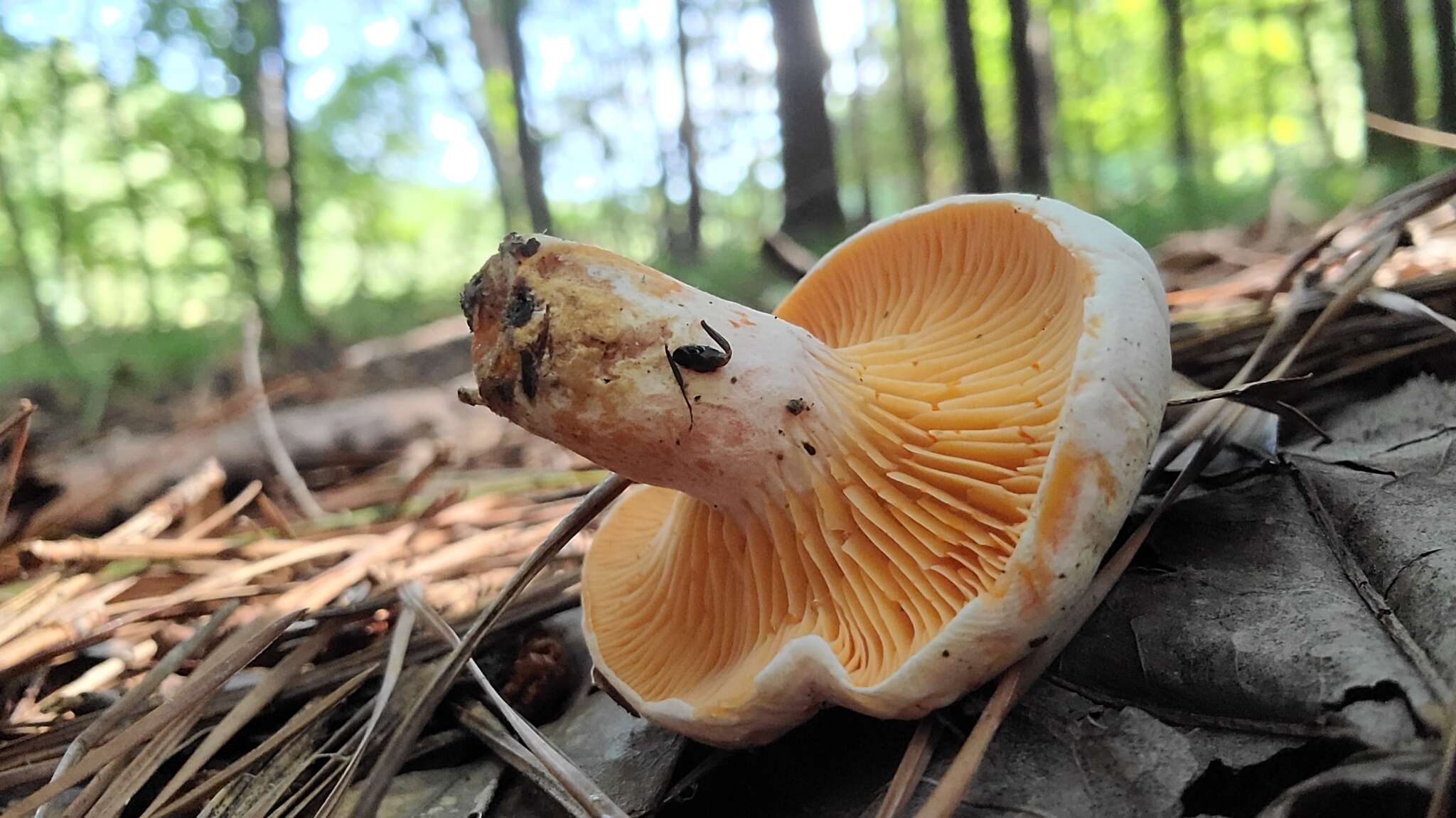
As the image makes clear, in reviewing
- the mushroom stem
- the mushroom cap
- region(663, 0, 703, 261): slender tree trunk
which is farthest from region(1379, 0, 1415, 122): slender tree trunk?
region(663, 0, 703, 261): slender tree trunk

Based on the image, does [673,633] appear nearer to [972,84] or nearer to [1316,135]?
[972,84]

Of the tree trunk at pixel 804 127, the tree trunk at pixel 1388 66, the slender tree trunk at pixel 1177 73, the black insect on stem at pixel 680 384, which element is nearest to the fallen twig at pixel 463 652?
the black insect on stem at pixel 680 384

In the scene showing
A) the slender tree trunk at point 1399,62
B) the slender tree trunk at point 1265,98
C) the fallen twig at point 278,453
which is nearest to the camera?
the fallen twig at point 278,453

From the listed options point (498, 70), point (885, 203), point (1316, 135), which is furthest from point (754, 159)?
point (1316, 135)

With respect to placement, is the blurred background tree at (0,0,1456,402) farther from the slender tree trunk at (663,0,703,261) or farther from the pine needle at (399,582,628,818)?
the pine needle at (399,582,628,818)

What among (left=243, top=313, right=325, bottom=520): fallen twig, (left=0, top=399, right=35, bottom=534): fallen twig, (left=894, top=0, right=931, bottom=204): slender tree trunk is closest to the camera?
(left=0, top=399, right=35, bottom=534): fallen twig

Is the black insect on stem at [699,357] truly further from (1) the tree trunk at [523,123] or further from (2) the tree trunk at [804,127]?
(1) the tree trunk at [523,123]
